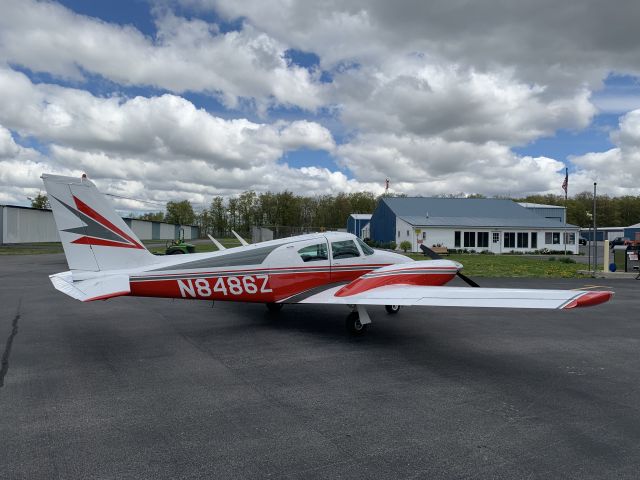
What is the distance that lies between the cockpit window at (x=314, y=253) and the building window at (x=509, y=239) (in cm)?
3958

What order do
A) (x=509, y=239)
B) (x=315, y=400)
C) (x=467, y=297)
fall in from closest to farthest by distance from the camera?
1. (x=315, y=400)
2. (x=467, y=297)
3. (x=509, y=239)

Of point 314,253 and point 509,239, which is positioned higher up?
point 509,239

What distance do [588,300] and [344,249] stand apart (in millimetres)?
4991

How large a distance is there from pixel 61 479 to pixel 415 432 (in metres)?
3.21

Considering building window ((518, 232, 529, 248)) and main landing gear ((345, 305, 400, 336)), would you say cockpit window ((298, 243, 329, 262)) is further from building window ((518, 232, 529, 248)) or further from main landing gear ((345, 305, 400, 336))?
building window ((518, 232, 529, 248))

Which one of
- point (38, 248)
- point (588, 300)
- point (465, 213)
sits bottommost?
point (588, 300)

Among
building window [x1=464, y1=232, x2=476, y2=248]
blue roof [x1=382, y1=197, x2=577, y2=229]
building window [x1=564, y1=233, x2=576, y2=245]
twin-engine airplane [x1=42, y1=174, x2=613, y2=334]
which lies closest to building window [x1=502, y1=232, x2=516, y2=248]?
blue roof [x1=382, y1=197, x2=577, y2=229]

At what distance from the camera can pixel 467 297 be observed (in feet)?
24.7

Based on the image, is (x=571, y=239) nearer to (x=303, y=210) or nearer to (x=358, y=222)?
(x=358, y=222)

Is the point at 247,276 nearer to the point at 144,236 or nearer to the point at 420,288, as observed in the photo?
the point at 420,288

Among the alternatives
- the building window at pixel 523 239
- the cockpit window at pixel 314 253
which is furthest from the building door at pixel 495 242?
the cockpit window at pixel 314 253

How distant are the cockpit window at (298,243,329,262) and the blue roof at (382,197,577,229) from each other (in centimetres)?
3593

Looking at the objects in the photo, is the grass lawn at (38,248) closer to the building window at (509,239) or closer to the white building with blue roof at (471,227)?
the white building with blue roof at (471,227)

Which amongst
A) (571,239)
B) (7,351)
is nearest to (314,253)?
(7,351)
